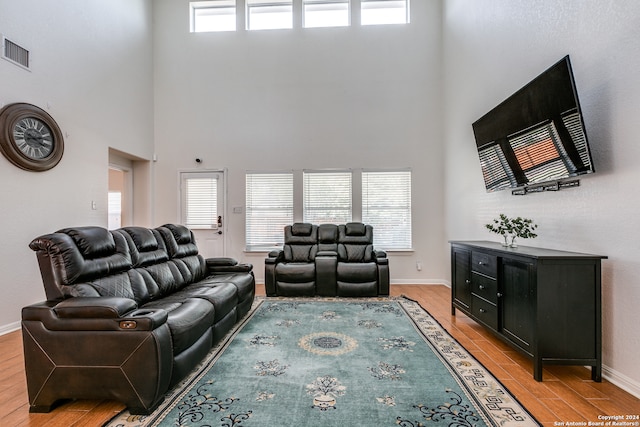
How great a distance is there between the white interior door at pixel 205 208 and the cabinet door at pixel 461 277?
4094mm

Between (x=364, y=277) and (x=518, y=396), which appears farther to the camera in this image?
(x=364, y=277)

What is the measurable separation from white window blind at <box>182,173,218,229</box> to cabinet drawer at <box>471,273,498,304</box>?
4.52 metres

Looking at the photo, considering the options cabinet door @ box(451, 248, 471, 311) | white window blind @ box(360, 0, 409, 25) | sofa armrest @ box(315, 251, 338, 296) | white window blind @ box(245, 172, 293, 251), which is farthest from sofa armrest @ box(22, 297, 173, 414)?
white window blind @ box(360, 0, 409, 25)

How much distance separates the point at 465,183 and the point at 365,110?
227 centimetres

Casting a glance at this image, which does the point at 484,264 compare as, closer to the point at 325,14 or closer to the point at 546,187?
the point at 546,187

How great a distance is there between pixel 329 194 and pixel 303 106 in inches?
69.2

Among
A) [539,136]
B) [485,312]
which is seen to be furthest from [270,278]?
[539,136]

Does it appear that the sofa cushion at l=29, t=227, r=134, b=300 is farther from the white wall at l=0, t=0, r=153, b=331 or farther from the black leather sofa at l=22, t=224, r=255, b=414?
the white wall at l=0, t=0, r=153, b=331

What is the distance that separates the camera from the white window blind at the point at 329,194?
5527 millimetres

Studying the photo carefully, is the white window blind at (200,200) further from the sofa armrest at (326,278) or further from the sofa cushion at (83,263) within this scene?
the sofa cushion at (83,263)

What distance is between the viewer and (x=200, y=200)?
5.69m

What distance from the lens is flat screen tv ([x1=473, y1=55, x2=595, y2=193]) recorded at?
219 centimetres

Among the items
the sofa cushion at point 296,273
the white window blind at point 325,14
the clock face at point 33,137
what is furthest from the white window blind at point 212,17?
the sofa cushion at point 296,273

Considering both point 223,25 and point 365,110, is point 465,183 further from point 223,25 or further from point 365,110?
point 223,25
